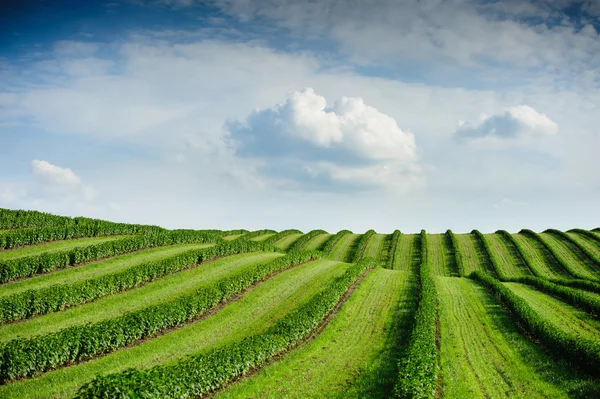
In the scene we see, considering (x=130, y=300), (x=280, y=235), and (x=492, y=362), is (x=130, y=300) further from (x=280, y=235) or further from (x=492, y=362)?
(x=280, y=235)

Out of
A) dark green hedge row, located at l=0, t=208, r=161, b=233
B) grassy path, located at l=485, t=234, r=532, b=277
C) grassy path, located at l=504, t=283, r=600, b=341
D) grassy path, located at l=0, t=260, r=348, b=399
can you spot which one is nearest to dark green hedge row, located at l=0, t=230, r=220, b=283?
dark green hedge row, located at l=0, t=208, r=161, b=233

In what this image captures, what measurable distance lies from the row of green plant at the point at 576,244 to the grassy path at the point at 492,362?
1645 inches

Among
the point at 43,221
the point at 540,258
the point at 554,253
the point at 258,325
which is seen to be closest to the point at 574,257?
the point at 554,253

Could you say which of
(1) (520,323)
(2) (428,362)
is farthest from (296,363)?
(1) (520,323)

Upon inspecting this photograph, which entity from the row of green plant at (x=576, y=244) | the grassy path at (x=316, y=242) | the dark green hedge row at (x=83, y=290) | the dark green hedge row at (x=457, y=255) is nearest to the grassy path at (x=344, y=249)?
the grassy path at (x=316, y=242)

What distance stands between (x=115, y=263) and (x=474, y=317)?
40595 mm

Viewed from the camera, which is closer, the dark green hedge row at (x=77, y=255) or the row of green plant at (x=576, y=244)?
the dark green hedge row at (x=77, y=255)

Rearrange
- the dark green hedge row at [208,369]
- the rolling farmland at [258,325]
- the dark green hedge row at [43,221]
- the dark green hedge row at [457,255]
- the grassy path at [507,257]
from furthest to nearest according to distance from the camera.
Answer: the dark green hedge row at [457,255]
the grassy path at [507,257]
the dark green hedge row at [43,221]
the rolling farmland at [258,325]
the dark green hedge row at [208,369]

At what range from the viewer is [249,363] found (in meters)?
25.1

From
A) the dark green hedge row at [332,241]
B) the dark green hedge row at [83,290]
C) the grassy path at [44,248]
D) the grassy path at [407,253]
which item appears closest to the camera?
the dark green hedge row at [83,290]

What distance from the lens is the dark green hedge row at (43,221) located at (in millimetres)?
56562

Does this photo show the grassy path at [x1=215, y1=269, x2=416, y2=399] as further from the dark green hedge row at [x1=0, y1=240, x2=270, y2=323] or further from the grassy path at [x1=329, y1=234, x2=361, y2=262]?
the grassy path at [x1=329, y1=234, x2=361, y2=262]

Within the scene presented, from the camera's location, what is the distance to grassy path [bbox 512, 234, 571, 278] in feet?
213

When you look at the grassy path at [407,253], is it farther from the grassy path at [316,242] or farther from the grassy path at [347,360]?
the grassy path at [347,360]
